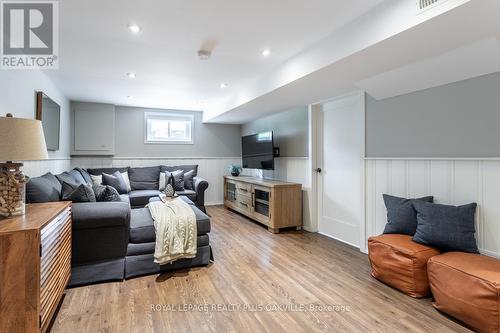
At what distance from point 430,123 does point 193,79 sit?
2.94 metres

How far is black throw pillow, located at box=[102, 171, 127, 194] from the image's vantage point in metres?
4.86

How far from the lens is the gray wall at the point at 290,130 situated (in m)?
4.39

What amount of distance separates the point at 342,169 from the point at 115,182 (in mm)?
3948

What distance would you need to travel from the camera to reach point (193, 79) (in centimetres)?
379

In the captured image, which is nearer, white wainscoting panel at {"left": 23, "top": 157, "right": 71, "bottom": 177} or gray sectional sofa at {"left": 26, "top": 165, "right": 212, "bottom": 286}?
gray sectional sofa at {"left": 26, "top": 165, "right": 212, "bottom": 286}

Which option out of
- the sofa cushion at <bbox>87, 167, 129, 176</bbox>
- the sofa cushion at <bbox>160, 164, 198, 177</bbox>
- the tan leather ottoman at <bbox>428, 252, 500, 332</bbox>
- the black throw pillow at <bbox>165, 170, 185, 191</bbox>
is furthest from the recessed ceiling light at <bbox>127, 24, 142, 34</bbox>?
the sofa cushion at <bbox>160, 164, 198, 177</bbox>

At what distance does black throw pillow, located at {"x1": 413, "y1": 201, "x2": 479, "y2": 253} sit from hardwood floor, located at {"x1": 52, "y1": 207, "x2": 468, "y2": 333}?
50 centimetres

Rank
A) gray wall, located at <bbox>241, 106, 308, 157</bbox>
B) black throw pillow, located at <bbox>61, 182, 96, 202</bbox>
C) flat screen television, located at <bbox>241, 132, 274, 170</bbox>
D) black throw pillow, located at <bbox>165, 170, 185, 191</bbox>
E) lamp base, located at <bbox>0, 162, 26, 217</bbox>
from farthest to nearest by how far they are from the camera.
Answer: black throw pillow, located at <bbox>165, 170, 185, 191</bbox> → flat screen television, located at <bbox>241, 132, 274, 170</bbox> → gray wall, located at <bbox>241, 106, 308, 157</bbox> → black throw pillow, located at <bbox>61, 182, 96, 202</bbox> → lamp base, located at <bbox>0, 162, 26, 217</bbox>

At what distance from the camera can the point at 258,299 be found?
7.18 ft

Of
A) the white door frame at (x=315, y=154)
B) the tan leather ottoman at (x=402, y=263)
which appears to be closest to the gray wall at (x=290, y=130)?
the white door frame at (x=315, y=154)

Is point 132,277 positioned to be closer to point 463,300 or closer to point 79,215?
point 79,215

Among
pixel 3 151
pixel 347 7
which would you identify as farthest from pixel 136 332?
pixel 347 7

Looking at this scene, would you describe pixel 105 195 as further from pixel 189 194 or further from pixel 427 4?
pixel 427 4

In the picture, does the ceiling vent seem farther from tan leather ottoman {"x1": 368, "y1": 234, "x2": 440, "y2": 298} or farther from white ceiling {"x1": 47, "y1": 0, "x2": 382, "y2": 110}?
tan leather ottoman {"x1": 368, "y1": 234, "x2": 440, "y2": 298}
